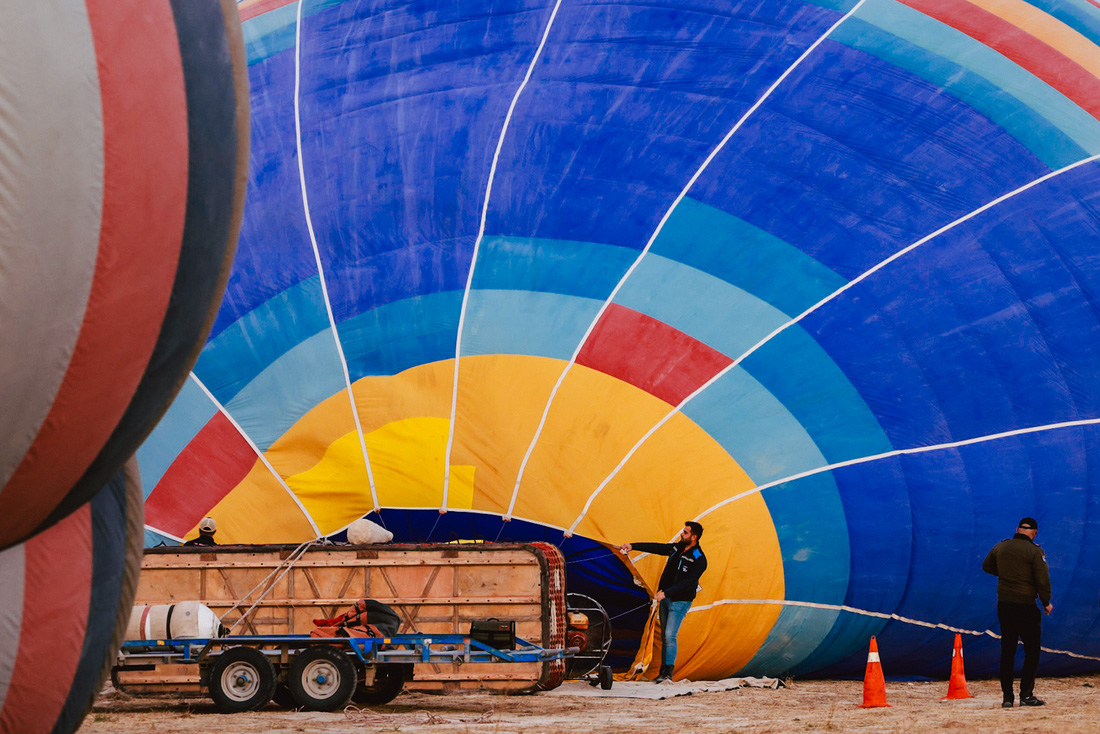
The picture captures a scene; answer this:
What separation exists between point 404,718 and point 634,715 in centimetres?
112

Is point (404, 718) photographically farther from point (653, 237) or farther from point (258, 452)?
point (653, 237)

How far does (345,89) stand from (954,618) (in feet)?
17.1

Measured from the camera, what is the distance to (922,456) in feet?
27.7

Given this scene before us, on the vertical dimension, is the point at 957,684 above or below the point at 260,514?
below

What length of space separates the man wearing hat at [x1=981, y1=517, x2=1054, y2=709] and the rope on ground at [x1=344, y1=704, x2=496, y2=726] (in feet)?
9.62

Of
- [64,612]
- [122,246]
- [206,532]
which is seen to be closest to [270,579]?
[206,532]

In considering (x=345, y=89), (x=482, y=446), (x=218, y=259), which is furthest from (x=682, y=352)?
(x=218, y=259)

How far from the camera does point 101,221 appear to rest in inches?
133

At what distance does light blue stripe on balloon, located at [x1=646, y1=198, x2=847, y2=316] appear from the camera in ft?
28.1

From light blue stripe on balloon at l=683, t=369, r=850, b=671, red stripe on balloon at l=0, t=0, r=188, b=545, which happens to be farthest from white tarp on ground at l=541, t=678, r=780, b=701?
red stripe on balloon at l=0, t=0, r=188, b=545

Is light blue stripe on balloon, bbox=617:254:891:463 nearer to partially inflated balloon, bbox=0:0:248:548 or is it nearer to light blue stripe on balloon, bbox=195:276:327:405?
light blue stripe on balloon, bbox=195:276:327:405

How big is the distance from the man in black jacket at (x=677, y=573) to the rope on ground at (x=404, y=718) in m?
1.34

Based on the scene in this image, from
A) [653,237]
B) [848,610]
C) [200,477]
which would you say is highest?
[653,237]

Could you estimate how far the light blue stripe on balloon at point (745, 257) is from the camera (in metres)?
8.58
